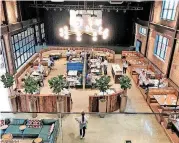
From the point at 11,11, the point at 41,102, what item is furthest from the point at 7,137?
the point at 11,11

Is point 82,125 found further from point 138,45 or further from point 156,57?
point 138,45

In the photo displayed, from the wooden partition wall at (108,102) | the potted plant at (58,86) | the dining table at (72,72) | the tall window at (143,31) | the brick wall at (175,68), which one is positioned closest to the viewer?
the potted plant at (58,86)

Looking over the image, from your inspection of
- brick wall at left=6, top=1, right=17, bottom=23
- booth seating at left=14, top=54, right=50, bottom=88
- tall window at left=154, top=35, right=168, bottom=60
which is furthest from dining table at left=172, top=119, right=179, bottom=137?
brick wall at left=6, top=1, right=17, bottom=23

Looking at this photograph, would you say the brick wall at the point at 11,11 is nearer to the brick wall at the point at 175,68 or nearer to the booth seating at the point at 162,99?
the booth seating at the point at 162,99

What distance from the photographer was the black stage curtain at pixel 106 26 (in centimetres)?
1978

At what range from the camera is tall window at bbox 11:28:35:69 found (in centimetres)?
1314

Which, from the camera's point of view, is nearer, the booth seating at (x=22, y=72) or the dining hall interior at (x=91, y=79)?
the dining hall interior at (x=91, y=79)

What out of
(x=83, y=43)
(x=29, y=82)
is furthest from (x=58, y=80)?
(x=83, y=43)

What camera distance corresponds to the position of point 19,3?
1326 centimetres

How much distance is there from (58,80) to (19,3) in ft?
27.2

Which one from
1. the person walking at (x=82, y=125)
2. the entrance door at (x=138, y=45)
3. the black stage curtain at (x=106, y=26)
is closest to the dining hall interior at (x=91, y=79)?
the person walking at (x=82, y=125)

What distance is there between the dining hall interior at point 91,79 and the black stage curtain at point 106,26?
103 mm

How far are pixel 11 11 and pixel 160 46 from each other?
34.2 feet

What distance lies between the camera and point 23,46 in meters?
14.8
